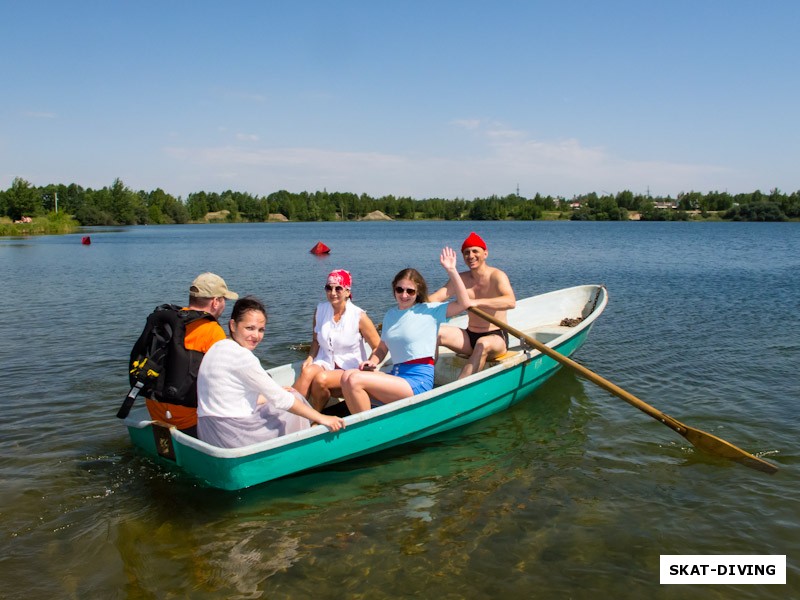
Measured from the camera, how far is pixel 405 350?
611cm

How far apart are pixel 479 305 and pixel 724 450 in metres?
2.96

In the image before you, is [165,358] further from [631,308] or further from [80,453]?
[631,308]

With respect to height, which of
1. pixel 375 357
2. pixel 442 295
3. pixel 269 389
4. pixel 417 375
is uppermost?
pixel 442 295

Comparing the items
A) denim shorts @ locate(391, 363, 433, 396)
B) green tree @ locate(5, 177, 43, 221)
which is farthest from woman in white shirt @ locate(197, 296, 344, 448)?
green tree @ locate(5, 177, 43, 221)

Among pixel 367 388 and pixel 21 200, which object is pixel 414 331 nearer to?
pixel 367 388

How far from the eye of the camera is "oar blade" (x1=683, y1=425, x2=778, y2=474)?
6.02m

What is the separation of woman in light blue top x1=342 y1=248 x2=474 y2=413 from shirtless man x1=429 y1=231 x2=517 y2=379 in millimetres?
907

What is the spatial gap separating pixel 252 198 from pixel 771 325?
6056 inches

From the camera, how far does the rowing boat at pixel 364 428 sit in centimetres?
506

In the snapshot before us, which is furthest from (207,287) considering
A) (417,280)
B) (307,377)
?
(417,280)

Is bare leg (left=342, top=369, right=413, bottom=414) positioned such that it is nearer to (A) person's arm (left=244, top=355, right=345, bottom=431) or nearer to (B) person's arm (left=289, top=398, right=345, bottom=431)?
(B) person's arm (left=289, top=398, right=345, bottom=431)

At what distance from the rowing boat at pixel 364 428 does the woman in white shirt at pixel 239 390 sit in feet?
0.48

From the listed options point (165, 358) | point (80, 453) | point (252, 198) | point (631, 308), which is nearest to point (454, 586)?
point (165, 358)

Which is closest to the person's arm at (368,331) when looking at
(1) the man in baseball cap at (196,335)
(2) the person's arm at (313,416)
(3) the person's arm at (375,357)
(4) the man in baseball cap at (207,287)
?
(3) the person's arm at (375,357)
